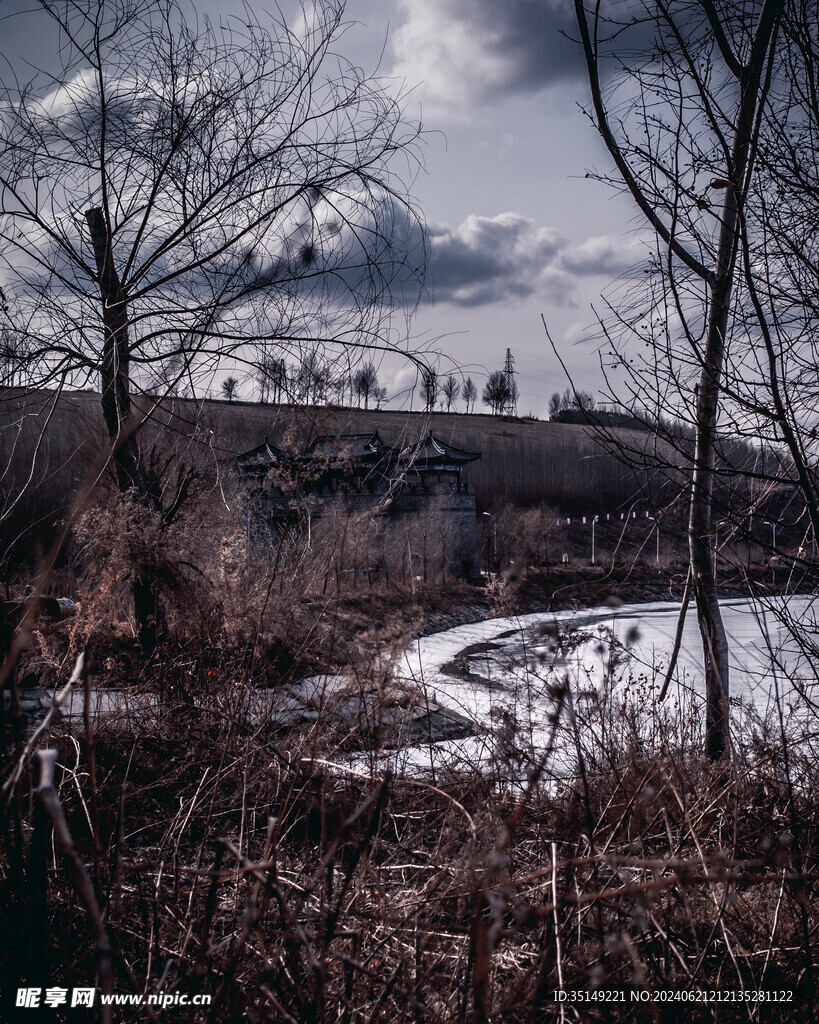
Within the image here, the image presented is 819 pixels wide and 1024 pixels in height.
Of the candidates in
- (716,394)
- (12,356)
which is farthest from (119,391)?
(716,394)

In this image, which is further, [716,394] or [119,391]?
[119,391]

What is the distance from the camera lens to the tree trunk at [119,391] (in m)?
2.98

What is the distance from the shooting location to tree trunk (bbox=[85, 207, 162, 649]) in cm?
298

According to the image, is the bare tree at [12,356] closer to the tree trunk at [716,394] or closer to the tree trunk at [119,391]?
the tree trunk at [119,391]

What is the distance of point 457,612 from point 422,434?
→ 1547 centimetres

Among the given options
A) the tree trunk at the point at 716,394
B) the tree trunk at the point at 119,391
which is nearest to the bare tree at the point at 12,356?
the tree trunk at the point at 119,391

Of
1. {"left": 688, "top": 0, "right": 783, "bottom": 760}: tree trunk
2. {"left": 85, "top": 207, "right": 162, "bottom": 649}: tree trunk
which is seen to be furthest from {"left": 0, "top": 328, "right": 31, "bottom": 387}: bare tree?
{"left": 688, "top": 0, "right": 783, "bottom": 760}: tree trunk

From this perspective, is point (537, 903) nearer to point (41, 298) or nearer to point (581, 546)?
point (41, 298)

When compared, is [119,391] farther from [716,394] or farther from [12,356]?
[716,394]

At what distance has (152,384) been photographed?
350cm

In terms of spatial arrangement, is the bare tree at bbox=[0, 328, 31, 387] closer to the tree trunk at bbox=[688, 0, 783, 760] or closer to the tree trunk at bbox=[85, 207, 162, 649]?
the tree trunk at bbox=[85, 207, 162, 649]

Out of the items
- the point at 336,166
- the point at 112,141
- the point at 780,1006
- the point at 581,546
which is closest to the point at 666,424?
the point at 336,166

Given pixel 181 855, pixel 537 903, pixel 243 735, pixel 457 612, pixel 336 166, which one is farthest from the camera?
pixel 457 612

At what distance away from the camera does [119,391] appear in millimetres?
3668
